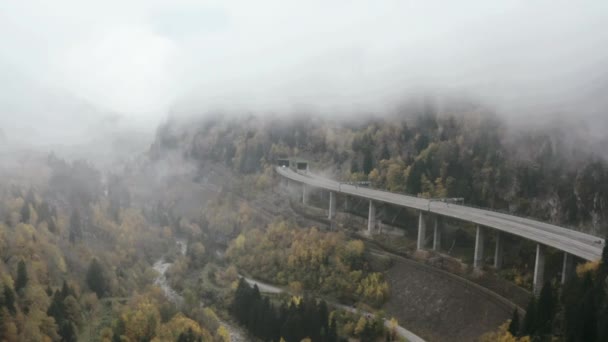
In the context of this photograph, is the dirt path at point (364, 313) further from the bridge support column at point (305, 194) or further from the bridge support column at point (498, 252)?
the bridge support column at point (305, 194)

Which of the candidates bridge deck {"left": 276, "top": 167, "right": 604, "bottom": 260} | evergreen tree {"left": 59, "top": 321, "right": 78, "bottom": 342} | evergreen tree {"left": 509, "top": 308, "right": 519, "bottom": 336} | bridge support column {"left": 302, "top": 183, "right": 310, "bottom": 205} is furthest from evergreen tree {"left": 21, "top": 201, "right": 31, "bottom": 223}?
evergreen tree {"left": 509, "top": 308, "right": 519, "bottom": 336}

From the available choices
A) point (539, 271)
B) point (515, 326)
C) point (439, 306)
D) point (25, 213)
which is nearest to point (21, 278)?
point (25, 213)

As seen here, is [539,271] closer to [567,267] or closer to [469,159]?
[567,267]

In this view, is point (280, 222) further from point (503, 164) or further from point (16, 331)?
point (16, 331)

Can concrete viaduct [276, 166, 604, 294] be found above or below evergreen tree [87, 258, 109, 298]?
above

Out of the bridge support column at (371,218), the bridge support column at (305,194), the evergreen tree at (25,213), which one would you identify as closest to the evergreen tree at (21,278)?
the evergreen tree at (25,213)

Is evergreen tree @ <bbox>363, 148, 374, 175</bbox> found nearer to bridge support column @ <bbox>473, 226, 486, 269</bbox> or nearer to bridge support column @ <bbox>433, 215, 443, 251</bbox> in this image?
bridge support column @ <bbox>433, 215, 443, 251</bbox>
